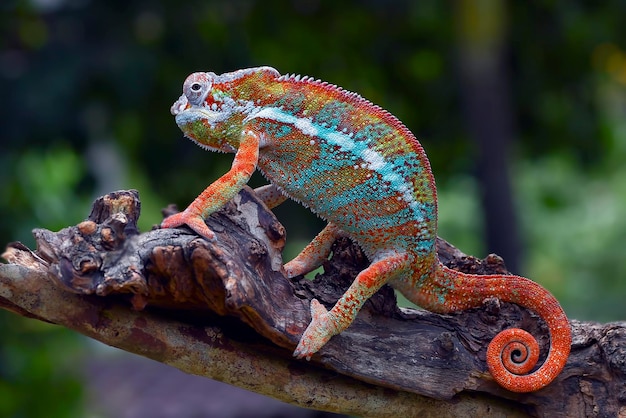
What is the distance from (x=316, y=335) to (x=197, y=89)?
861mm

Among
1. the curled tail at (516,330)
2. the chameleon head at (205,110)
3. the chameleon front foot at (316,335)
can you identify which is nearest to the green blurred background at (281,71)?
the chameleon head at (205,110)

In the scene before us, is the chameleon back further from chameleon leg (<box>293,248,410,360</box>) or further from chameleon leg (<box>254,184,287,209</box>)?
chameleon leg (<box>254,184,287,209</box>)

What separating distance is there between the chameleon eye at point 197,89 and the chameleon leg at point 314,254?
583mm

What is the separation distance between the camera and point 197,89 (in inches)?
108

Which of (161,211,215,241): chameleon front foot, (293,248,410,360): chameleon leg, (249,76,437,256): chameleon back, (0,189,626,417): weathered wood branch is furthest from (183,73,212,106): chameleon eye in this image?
(293,248,410,360): chameleon leg

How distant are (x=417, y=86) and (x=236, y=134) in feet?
12.7

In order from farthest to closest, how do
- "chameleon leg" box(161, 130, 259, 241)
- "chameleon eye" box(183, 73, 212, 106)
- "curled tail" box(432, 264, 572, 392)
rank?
"chameleon eye" box(183, 73, 212, 106) < "curled tail" box(432, 264, 572, 392) < "chameleon leg" box(161, 130, 259, 241)

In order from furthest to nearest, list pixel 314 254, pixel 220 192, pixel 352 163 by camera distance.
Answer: pixel 314 254, pixel 352 163, pixel 220 192

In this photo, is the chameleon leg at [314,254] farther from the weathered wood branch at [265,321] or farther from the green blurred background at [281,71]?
the green blurred background at [281,71]

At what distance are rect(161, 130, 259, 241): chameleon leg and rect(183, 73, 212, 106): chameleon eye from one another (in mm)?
193

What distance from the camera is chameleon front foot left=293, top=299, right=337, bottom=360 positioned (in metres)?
2.46

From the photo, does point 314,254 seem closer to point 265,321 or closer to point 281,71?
point 265,321

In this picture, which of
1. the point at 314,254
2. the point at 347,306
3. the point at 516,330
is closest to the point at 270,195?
the point at 314,254

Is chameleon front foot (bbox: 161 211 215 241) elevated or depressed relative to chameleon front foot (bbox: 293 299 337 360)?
elevated
